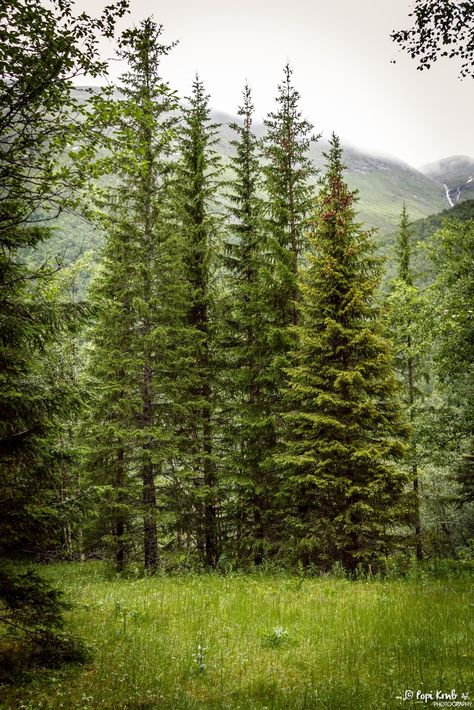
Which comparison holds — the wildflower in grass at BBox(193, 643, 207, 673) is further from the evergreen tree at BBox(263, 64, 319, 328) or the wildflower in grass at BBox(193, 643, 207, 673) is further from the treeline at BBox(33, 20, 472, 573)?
the evergreen tree at BBox(263, 64, 319, 328)

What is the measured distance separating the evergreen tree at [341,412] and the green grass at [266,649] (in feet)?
9.60

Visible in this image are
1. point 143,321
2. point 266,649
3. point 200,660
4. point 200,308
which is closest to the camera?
point 200,660

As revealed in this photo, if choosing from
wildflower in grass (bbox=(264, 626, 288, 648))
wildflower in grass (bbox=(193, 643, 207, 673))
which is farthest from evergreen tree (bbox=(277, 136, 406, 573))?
wildflower in grass (bbox=(193, 643, 207, 673))

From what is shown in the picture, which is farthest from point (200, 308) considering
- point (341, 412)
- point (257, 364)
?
point (341, 412)

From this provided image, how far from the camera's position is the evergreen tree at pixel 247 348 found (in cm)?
1584

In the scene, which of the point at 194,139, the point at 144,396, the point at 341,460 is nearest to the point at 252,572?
the point at 341,460

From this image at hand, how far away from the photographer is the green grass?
15.3 feet

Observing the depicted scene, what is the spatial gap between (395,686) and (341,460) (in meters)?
8.09

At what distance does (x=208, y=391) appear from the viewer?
1766 cm

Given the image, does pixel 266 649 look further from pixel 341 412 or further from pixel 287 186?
pixel 287 186

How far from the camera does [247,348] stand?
55.3ft

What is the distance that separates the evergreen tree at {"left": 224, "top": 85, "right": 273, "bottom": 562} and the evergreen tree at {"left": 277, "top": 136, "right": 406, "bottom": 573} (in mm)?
1397

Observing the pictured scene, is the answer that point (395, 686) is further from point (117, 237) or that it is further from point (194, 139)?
point (194, 139)

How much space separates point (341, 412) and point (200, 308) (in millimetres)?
7709
